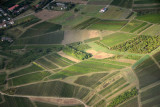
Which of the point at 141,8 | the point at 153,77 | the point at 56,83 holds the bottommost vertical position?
the point at 56,83

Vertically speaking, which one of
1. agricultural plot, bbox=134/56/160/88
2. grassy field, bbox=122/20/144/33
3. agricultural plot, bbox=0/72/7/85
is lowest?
agricultural plot, bbox=0/72/7/85

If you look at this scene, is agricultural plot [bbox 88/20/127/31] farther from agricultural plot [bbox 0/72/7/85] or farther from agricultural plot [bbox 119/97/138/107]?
agricultural plot [bbox 0/72/7/85]

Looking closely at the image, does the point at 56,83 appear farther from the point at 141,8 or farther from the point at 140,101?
the point at 141,8

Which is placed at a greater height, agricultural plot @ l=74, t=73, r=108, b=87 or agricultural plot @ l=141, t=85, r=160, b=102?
agricultural plot @ l=141, t=85, r=160, b=102

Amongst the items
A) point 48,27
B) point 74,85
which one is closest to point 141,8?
point 48,27

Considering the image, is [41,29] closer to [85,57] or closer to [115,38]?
[85,57]

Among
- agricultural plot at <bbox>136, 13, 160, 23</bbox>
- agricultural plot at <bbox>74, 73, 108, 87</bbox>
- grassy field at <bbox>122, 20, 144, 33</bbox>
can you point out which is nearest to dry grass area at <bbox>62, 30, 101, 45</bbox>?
grassy field at <bbox>122, 20, 144, 33</bbox>

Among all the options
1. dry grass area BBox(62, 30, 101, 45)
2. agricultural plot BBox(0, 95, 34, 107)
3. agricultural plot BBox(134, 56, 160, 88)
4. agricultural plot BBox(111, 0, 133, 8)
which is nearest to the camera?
agricultural plot BBox(134, 56, 160, 88)

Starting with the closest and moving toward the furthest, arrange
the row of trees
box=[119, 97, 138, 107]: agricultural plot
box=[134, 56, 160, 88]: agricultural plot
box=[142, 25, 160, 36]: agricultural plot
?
box=[119, 97, 138, 107]: agricultural plot → box=[134, 56, 160, 88]: agricultural plot → the row of trees → box=[142, 25, 160, 36]: agricultural plot
